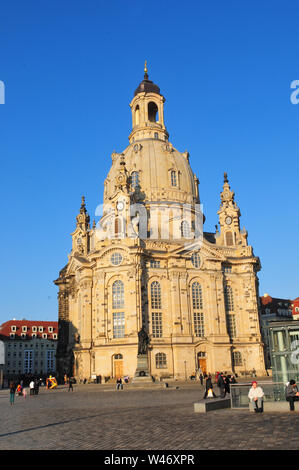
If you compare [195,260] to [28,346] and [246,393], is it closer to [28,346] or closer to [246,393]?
[246,393]

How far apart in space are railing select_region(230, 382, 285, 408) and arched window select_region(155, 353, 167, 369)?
129 feet

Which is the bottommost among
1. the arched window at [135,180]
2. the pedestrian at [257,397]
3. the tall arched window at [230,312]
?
the pedestrian at [257,397]

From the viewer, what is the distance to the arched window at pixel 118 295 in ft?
199

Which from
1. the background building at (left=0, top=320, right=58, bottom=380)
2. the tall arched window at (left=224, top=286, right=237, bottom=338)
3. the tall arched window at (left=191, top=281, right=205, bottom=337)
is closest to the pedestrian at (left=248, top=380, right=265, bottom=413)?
the tall arched window at (left=191, top=281, right=205, bottom=337)

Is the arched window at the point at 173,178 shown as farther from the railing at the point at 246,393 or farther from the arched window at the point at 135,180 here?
the railing at the point at 246,393

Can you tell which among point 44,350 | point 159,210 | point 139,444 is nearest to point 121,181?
point 159,210

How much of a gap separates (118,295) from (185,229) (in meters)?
17.9

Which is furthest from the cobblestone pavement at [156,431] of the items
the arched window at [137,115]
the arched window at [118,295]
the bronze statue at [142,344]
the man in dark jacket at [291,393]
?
the arched window at [137,115]

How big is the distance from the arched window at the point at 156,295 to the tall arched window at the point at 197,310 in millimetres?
5167

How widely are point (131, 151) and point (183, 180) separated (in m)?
11.1

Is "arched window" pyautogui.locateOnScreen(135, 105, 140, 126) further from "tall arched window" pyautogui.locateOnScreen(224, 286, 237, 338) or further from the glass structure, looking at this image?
the glass structure

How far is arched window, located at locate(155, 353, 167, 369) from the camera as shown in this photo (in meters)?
58.3

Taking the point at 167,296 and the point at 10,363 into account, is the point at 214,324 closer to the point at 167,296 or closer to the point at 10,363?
the point at 167,296

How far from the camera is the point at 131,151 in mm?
79438
